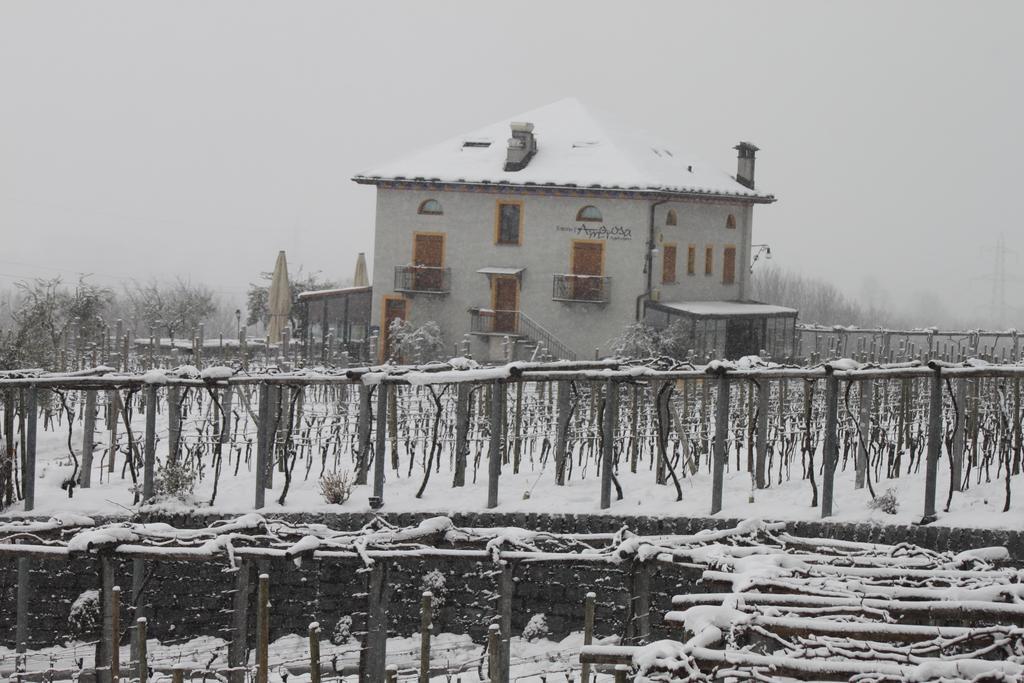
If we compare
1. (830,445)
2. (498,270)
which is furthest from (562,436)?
(498,270)

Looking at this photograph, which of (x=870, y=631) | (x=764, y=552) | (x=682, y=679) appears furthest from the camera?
(x=764, y=552)

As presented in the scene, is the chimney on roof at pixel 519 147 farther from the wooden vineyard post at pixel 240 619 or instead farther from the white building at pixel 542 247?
the wooden vineyard post at pixel 240 619

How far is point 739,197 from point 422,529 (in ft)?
111

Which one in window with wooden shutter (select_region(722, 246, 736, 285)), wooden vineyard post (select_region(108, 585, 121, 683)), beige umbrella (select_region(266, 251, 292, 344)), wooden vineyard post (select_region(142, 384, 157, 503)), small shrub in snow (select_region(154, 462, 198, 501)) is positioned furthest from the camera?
window with wooden shutter (select_region(722, 246, 736, 285))

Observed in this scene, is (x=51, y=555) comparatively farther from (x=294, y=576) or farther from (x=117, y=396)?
(x=117, y=396)

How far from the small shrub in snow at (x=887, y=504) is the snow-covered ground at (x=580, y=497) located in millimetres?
54

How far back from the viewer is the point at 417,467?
1348 cm

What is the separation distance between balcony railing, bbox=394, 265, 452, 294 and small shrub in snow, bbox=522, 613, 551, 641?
93.7 ft

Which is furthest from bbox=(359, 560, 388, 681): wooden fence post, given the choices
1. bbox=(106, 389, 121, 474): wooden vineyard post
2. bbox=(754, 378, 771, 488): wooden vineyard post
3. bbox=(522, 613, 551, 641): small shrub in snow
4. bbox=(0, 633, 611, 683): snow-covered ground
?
bbox=(106, 389, 121, 474): wooden vineyard post

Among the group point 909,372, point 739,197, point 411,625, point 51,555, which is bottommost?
point 411,625

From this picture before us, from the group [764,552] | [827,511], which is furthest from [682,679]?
[827,511]

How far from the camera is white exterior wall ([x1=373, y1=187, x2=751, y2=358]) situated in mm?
38594

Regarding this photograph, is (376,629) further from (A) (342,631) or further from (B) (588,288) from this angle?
(B) (588,288)

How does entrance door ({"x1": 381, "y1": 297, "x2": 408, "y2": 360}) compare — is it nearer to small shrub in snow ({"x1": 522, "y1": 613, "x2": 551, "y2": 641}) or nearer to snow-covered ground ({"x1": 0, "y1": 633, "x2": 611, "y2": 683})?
snow-covered ground ({"x1": 0, "y1": 633, "x2": 611, "y2": 683})
